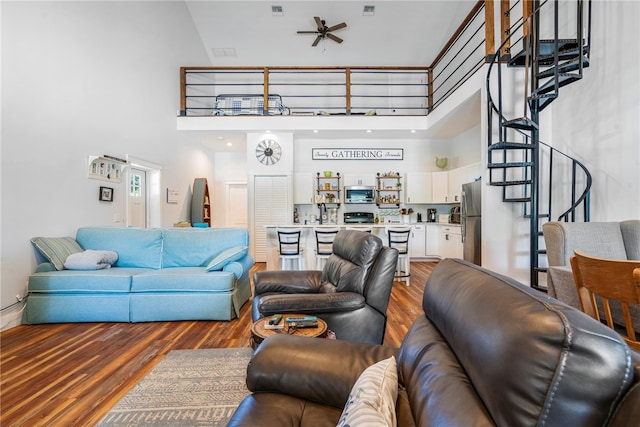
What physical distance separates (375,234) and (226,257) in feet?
9.33

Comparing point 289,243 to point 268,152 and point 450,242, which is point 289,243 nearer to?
point 268,152

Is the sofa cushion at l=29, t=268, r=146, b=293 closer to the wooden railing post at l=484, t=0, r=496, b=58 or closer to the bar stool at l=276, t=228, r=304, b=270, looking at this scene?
the bar stool at l=276, t=228, r=304, b=270

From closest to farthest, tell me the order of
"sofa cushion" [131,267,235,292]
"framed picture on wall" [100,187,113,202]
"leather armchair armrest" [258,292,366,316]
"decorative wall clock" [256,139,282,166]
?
"leather armchair armrest" [258,292,366,316]
"sofa cushion" [131,267,235,292]
"framed picture on wall" [100,187,113,202]
"decorative wall clock" [256,139,282,166]

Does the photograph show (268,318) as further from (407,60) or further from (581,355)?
(407,60)

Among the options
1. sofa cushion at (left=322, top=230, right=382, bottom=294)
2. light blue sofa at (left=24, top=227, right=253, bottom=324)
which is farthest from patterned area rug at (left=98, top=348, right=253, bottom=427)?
sofa cushion at (left=322, top=230, right=382, bottom=294)

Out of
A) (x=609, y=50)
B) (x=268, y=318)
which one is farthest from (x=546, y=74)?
(x=268, y=318)

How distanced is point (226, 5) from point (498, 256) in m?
7.28

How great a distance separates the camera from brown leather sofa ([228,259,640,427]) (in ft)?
1.67

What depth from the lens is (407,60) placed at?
26.2 ft

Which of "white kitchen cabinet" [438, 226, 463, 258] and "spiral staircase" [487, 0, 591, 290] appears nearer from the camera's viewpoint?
"spiral staircase" [487, 0, 591, 290]

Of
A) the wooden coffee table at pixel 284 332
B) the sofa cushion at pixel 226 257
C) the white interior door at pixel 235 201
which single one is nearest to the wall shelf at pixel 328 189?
the white interior door at pixel 235 201

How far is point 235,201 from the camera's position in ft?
26.8

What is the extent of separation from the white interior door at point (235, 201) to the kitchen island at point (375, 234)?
122 inches

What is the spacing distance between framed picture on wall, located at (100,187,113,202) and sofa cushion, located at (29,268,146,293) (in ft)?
4.57
